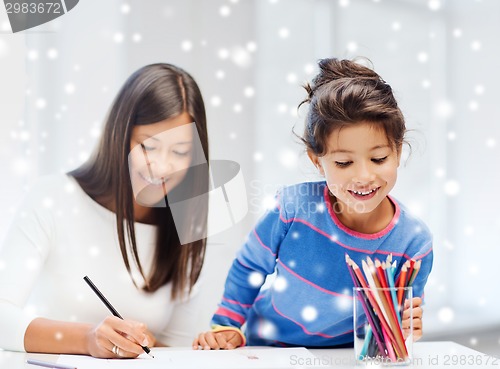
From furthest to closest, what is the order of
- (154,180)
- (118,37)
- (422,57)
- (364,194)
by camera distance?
(422,57), (118,37), (154,180), (364,194)

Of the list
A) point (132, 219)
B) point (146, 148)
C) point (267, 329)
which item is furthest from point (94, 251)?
point (267, 329)

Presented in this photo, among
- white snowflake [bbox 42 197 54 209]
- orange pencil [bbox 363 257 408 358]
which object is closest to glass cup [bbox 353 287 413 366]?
orange pencil [bbox 363 257 408 358]

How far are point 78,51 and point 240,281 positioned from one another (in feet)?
1.72

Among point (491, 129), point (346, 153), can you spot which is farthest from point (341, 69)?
point (491, 129)

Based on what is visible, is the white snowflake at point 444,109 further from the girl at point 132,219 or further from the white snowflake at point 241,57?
the girl at point 132,219

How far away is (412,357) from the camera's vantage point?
2.78 ft

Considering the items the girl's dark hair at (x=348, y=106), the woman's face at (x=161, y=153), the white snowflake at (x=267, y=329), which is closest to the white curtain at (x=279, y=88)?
the woman's face at (x=161, y=153)

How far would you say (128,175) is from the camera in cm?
111

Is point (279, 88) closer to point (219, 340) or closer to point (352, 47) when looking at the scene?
point (352, 47)

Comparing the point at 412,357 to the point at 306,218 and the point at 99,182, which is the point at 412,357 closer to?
the point at 306,218

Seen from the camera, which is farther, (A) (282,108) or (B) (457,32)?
(B) (457,32)

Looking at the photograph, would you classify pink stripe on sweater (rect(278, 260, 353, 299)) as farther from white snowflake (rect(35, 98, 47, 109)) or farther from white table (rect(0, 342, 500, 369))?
white snowflake (rect(35, 98, 47, 109))

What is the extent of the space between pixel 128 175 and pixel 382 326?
512 mm

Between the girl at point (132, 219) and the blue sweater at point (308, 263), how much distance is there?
0.17 meters
